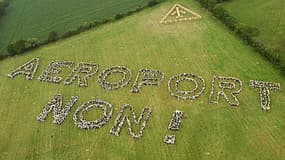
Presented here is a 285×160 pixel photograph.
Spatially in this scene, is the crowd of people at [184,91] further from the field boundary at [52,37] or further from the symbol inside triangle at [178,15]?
the field boundary at [52,37]

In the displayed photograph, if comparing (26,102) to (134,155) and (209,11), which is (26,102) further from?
(209,11)

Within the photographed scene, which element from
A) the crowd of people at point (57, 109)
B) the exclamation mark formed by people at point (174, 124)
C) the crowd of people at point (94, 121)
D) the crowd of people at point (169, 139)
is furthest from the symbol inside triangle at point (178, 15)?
the crowd of people at point (169, 139)

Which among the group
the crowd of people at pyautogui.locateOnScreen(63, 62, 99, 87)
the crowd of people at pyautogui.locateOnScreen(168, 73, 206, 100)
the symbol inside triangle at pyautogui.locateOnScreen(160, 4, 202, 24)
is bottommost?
the crowd of people at pyautogui.locateOnScreen(168, 73, 206, 100)

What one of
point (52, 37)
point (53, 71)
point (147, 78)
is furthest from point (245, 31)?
point (52, 37)

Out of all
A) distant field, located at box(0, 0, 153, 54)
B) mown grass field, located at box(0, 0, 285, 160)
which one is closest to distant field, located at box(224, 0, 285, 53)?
mown grass field, located at box(0, 0, 285, 160)

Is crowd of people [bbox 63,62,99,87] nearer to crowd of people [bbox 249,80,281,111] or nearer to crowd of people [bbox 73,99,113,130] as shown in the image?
crowd of people [bbox 73,99,113,130]

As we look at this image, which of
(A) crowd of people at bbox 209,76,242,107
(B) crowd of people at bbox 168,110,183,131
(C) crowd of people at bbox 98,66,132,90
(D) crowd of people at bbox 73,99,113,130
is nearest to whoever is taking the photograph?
(B) crowd of people at bbox 168,110,183,131

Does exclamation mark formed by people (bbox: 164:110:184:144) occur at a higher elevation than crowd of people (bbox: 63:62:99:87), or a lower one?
lower

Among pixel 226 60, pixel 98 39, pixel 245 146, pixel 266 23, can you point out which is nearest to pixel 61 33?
pixel 98 39
